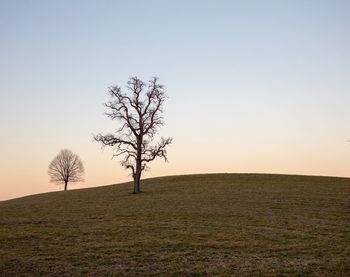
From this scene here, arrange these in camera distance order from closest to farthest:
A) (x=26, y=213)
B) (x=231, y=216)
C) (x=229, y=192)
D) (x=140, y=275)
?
1. (x=140, y=275)
2. (x=231, y=216)
3. (x=26, y=213)
4. (x=229, y=192)

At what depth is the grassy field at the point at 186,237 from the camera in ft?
60.2

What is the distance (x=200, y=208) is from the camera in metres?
36.3

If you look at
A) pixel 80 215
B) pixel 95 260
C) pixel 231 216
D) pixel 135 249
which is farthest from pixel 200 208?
pixel 95 260

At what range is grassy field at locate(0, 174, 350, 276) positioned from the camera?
1836 centimetres

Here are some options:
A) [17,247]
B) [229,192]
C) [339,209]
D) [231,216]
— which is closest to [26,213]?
[17,247]

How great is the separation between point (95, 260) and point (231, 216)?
1493 centimetres

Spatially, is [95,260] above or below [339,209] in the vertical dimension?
below

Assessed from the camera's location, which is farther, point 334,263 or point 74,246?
point 74,246

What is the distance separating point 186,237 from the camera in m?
Result: 24.6

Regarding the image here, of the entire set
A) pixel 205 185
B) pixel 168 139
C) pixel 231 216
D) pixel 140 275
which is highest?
Result: pixel 168 139

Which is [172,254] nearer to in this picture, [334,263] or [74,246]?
[74,246]

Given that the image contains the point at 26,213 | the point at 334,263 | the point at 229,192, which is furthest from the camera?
the point at 229,192

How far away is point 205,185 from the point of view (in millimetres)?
55688

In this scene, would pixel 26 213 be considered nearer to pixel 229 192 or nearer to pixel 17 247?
pixel 17 247
